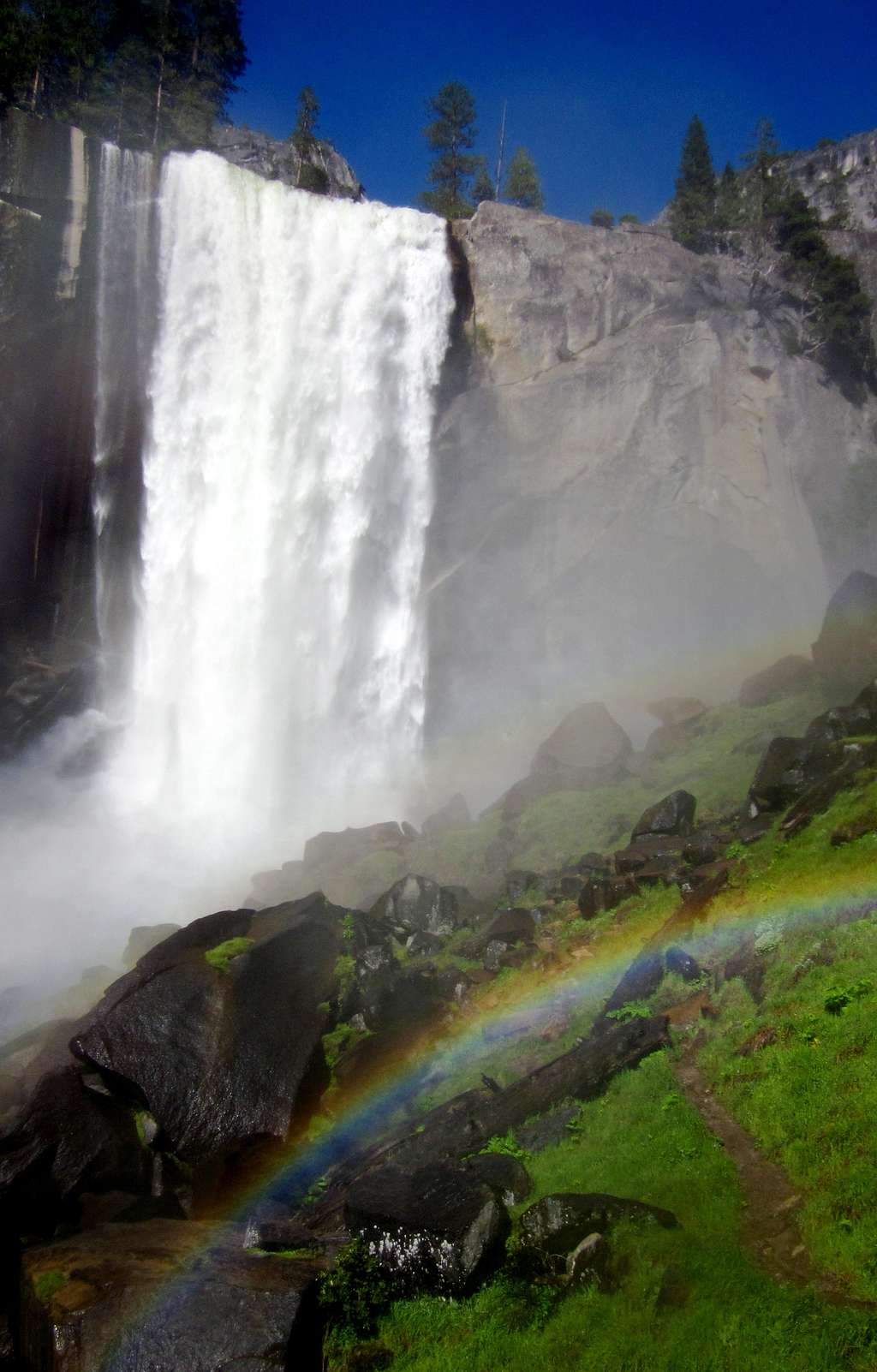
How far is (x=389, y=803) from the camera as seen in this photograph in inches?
1083

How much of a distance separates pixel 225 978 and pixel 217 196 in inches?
1140

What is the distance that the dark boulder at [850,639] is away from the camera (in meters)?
18.7

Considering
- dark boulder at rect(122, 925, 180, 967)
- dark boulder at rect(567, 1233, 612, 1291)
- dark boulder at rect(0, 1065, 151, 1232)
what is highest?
dark boulder at rect(567, 1233, 612, 1291)

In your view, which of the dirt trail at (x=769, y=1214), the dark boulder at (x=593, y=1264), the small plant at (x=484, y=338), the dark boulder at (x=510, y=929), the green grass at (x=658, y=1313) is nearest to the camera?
the green grass at (x=658, y=1313)

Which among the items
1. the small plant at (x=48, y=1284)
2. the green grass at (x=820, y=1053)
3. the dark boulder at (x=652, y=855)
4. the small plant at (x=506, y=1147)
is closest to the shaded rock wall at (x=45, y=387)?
the dark boulder at (x=652, y=855)

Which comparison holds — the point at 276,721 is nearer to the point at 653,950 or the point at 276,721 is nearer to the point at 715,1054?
the point at 653,950

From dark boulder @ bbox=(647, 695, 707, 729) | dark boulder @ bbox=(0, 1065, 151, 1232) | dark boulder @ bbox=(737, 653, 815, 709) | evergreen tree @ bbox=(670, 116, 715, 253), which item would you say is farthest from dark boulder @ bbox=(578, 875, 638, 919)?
evergreen tree @ bbox=(670, 116, 715, 253)

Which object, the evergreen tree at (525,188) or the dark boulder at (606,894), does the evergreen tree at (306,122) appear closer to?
the evergreen tree at (525,188)

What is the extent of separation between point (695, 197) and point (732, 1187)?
187ft

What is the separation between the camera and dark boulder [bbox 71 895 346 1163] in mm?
9273

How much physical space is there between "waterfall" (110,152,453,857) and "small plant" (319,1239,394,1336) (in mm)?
23191

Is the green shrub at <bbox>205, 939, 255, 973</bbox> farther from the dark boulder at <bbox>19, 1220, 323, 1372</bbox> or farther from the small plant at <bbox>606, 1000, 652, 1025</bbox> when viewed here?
the small plant at <bbox>606, 1000, 652, 1025</bbox>

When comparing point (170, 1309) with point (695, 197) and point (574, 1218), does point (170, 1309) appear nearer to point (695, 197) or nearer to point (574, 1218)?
point (574, 1218)

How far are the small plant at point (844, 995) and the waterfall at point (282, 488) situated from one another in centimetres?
2254
